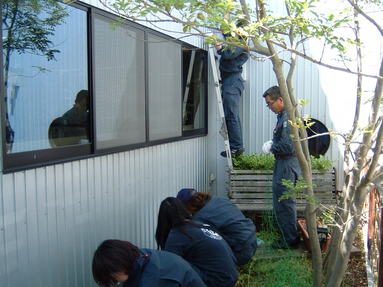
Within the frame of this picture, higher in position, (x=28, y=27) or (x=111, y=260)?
(x=28, y=27)

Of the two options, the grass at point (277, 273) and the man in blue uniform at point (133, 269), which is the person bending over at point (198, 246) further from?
the grass at point (277, 273)

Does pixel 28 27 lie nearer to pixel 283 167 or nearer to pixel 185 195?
pixel 185 195

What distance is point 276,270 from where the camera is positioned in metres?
4.33

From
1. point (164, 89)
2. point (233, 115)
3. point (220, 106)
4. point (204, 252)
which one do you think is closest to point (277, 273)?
point (204, 252)

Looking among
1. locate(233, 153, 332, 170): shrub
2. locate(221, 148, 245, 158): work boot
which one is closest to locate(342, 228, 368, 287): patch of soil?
locate(233, 153, 332, 170): shrub

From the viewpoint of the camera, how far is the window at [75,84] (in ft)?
8.75

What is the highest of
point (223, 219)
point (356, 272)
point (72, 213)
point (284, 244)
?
point (72, 213)

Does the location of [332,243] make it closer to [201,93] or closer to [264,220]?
[264,220]

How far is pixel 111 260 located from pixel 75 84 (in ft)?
5.24

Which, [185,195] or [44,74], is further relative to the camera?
[185,195]

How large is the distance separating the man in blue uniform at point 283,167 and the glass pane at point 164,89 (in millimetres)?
1143

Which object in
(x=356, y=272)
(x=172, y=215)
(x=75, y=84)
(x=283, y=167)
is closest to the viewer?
(x=172, y=215)

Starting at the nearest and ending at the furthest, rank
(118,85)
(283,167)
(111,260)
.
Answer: (111,260) → (118,85) → (283,167)

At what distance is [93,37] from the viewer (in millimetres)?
3477
